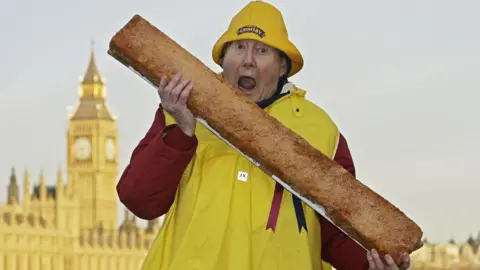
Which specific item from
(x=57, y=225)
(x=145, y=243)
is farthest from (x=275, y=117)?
(x=145, y=243)

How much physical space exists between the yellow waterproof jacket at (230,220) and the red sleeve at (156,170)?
2.4 inches

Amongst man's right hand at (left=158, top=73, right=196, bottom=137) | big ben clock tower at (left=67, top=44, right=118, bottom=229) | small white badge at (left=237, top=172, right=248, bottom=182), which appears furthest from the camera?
big ben clock tower at (left=67, top=44, right=118, bottom=229)

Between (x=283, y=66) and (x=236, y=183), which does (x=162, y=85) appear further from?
(x=283, y=66)

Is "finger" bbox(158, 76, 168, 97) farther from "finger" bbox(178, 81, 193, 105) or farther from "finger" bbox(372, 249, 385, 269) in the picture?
"finger" bbox(372, 249, 385, 269)

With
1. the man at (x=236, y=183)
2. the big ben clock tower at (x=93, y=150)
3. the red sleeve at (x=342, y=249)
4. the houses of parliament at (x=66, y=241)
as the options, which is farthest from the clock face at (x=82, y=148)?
the man at (x=236, y=183)

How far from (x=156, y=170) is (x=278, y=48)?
43 cm

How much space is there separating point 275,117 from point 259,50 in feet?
0.57

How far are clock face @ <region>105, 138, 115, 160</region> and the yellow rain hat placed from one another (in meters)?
54.7

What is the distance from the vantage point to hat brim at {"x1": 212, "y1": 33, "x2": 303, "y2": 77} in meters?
3.18

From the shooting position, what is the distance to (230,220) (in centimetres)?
310

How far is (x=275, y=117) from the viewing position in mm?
3154

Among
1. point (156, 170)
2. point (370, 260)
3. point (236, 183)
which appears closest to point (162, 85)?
point (156, 170)

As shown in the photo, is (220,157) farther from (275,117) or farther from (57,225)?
(57,225)

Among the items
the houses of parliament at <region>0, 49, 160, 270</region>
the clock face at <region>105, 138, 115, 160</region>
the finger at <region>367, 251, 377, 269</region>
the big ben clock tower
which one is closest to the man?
the finger at <region>367, 251, 377, 269</region>
